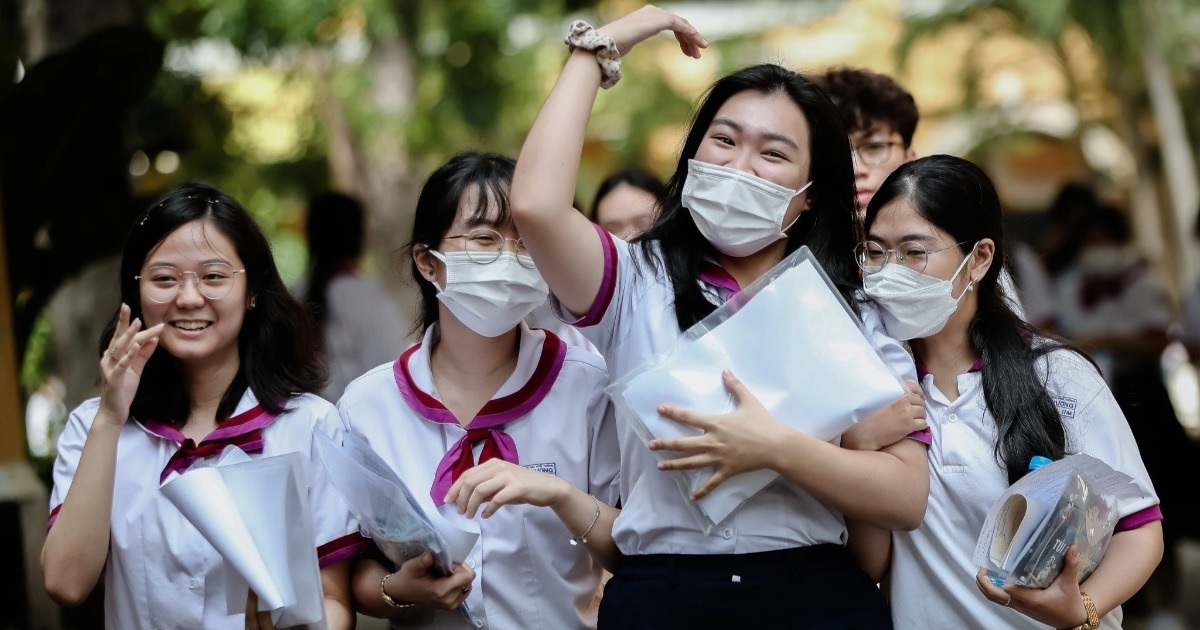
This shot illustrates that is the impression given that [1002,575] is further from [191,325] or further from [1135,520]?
[191,325]

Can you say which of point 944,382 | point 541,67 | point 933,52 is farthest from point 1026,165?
point 944,382

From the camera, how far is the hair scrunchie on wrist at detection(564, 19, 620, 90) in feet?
8.55

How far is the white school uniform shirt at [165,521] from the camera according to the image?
2.78 meters

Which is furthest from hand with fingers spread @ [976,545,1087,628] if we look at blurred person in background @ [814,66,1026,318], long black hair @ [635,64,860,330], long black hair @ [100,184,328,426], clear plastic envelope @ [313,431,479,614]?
long black hair @ [100,184,328,426]

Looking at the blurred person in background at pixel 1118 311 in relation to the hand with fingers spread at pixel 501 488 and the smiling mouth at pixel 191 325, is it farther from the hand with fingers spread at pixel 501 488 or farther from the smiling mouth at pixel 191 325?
the smiling mouth at pixel 191 325

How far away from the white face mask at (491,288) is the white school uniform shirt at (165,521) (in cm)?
39

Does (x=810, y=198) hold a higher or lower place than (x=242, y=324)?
higher

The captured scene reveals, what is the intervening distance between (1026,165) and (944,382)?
18976mm

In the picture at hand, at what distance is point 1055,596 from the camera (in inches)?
99.4

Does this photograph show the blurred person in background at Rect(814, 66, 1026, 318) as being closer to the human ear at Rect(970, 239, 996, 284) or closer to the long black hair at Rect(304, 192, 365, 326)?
the human ear at Rect(970, 239, 996, 284)

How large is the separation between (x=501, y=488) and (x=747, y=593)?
19.7 inches

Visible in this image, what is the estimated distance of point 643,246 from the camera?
2740 mm

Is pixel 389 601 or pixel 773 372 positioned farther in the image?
pixel 389 601

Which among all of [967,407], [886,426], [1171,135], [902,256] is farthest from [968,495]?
[1171,135]
